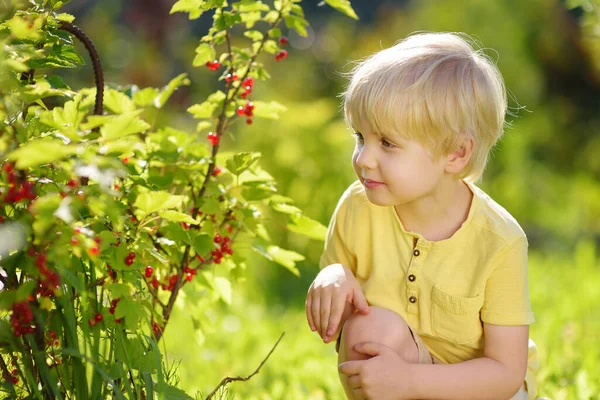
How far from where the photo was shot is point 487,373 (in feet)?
6.18

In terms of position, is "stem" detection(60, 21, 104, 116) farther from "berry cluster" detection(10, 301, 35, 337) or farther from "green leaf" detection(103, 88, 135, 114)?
"berry cluster" detection(10, 301, 35, 337)

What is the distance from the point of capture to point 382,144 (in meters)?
1.90

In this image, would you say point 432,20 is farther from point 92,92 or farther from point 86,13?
point 92,92

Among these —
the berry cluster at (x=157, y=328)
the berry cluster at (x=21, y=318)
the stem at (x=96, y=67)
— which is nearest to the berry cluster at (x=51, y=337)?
the berry cluster at (x=21, y=318)

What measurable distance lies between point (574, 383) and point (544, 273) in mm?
1939

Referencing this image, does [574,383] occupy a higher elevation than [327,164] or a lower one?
higher

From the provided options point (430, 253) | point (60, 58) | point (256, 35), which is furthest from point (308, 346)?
point (60, 58)

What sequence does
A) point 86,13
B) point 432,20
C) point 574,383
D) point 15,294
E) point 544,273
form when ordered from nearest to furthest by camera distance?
point 15,294
point 574,383
point 544,273
point 432,20
point 86,13

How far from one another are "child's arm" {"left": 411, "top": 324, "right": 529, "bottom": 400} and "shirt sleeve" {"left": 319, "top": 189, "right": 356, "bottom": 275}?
43cm

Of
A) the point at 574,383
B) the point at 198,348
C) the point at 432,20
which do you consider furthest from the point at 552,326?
the point at 432,20

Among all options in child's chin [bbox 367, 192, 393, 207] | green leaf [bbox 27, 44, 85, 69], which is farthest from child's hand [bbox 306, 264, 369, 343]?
green leaf [bbox 27, 44, 85, 69]

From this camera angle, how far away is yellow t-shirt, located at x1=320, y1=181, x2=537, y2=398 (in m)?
1.94

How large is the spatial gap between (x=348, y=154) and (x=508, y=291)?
300 cm

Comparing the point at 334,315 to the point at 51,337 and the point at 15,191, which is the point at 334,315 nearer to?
the point at 51,337
